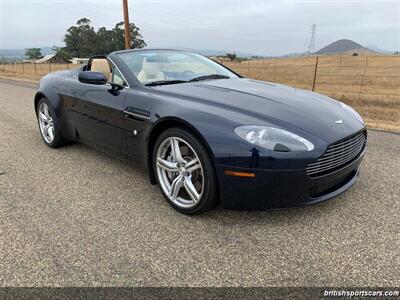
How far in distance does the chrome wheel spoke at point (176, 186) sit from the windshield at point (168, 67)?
1046mm

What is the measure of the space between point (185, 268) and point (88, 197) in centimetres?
144

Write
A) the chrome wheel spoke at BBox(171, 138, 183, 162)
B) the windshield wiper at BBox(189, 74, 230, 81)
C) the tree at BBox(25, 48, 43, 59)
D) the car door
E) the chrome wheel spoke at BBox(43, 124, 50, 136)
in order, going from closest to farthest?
the chrome wheel spoke at BBox(171, 138, 183, 162) < the car door < the windshield wiper at BBox(189, 74, 230, 81) < the chrome wheel spoke at BBox(43, 124, 50, 136) < the tree at BBox(25, 48, 43, 59)

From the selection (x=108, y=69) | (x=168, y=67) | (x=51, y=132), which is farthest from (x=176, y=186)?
(x=51, y=132)

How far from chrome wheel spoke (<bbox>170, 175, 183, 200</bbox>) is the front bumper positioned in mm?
462

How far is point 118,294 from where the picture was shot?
1904 mm

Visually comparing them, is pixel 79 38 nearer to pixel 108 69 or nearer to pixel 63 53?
pixel 63 53

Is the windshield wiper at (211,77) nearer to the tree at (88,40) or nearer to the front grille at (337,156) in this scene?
the front grille at (337,156)

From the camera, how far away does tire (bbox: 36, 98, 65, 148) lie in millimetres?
4479

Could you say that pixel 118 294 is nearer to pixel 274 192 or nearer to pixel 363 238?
pixel 274 192

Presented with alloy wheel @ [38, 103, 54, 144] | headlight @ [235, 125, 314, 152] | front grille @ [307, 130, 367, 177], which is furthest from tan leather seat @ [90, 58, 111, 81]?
front grille @ [307, 130, 367, 177]

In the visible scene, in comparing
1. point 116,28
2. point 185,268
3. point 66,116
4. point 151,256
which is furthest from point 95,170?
point 116,28

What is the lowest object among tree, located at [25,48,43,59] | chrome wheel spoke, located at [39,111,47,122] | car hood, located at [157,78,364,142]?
tree, located at [25,48,43,59]

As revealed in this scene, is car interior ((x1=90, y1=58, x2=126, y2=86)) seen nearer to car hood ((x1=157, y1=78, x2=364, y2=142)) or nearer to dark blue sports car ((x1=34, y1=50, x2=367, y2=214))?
dark blue sports car ((x1=34, y1=50, x2=367, y2=214))

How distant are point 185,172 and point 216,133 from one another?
0.49 metres
